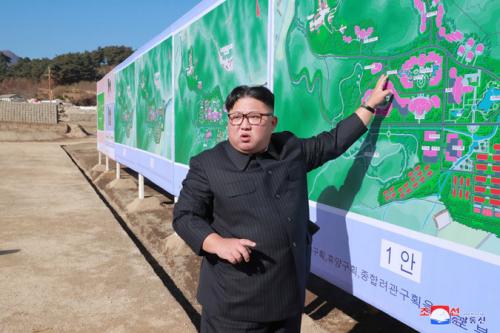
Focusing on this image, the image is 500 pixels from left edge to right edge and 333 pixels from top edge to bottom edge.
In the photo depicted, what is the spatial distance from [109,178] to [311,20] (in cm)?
1000

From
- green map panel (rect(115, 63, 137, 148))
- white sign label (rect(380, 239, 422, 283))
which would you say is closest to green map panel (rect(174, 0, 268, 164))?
white sign label (rect(380, 239, 422, 283))

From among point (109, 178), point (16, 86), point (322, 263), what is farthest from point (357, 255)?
point (16, 86)

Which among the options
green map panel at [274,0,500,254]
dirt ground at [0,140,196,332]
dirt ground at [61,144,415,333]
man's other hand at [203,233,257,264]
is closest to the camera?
man's other hand at [203,233,257,264]

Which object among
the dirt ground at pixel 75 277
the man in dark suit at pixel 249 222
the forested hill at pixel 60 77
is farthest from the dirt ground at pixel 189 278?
the forested hill at pixel 60 77

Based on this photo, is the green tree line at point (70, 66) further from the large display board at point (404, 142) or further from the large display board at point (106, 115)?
the large display board at point (404, 142)

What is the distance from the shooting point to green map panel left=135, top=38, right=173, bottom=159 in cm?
584

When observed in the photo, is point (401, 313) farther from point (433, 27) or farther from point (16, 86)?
point (16, 86)

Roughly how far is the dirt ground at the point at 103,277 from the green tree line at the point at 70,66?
74.1 meters

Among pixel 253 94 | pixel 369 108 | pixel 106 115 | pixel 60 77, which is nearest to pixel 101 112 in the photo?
pixel 106 115

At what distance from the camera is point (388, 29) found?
7.04ft

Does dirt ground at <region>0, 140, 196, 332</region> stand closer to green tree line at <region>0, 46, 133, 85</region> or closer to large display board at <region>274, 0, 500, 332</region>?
large display board at <region>274, 0, 500, 332</region>

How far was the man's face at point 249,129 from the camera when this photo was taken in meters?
1.80

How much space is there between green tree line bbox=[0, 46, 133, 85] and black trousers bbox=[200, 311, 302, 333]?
79602 millimetres

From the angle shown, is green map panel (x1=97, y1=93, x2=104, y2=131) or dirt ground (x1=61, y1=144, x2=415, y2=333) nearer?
dirt ground (x1=61, y1=144, x2=415, y2=333)
